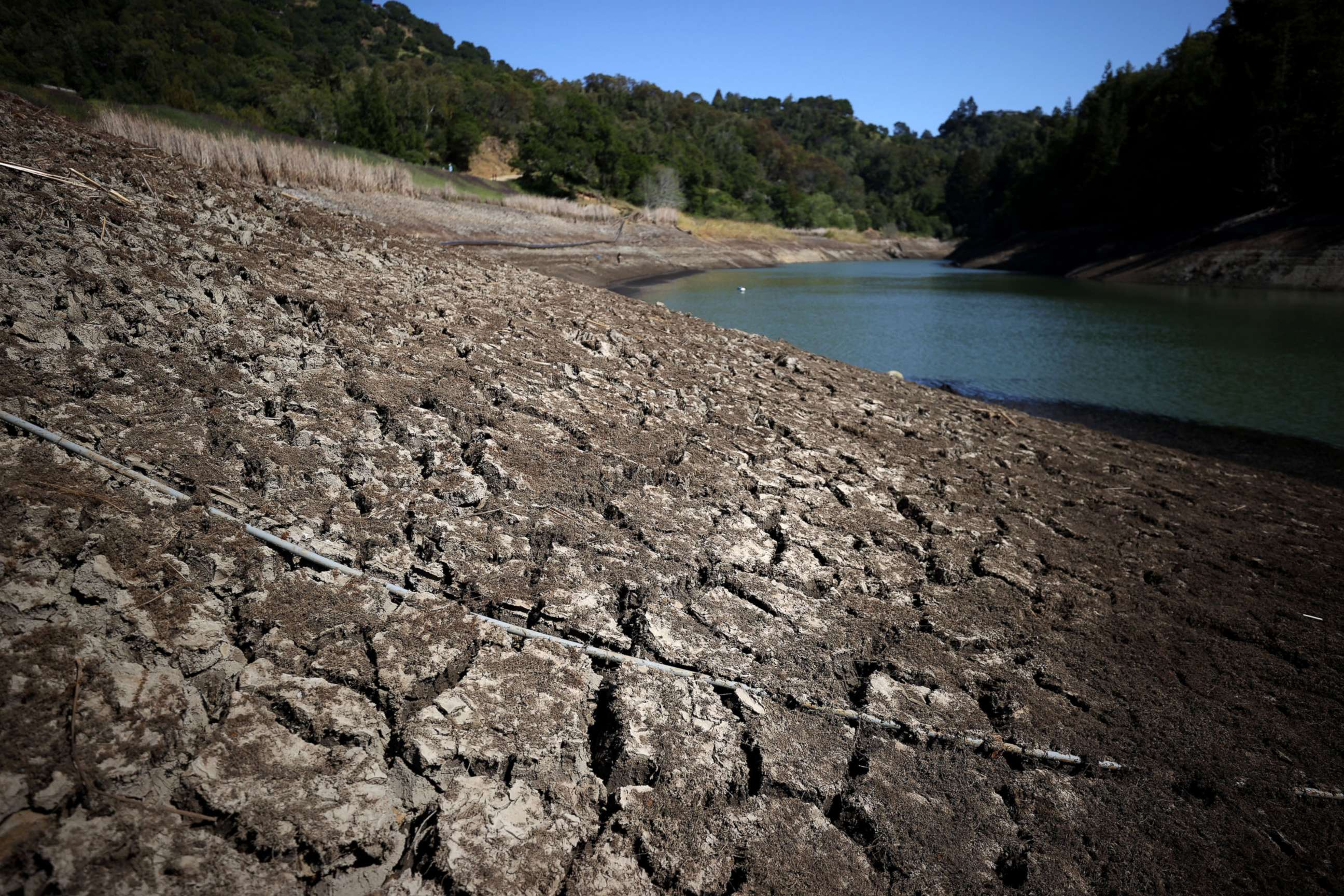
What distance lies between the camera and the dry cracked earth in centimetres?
194

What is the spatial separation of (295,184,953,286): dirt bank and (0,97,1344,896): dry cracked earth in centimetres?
382

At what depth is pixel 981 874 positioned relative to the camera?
232 cm

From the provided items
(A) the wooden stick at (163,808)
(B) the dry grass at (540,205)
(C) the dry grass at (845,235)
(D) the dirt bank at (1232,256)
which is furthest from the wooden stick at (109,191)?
(C) the dry grass at (845,235)

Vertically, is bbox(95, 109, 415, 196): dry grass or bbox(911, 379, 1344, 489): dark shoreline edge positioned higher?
bbox(95, 109, 415, 196): dry grass

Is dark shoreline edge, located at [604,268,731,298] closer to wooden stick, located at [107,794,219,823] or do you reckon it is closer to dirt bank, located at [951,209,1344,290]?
wooden stick, located at [107,794,219,823]

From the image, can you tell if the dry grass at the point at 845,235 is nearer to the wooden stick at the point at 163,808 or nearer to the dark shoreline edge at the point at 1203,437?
the dark shoreline edge at the point at 1203,437

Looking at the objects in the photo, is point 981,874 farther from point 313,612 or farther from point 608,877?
point 313,612

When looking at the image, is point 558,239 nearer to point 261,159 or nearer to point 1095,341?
point 261,159

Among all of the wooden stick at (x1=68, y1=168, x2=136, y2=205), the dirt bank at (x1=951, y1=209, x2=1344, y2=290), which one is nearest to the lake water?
the dirt bank at (x1=951, y1=209, x2=1344, y2=290)

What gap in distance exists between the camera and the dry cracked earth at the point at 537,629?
194 centimetres

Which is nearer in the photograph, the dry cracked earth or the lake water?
the dry cracked earth

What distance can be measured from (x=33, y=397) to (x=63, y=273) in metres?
1.22

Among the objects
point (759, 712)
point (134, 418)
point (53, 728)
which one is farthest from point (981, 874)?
point (134, 418)

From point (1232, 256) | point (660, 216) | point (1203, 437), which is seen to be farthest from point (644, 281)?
point (1232, 256)
